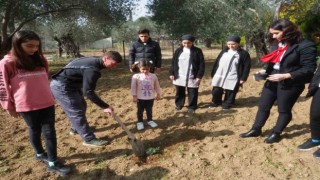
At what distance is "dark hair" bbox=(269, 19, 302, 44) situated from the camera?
3521 millimetres

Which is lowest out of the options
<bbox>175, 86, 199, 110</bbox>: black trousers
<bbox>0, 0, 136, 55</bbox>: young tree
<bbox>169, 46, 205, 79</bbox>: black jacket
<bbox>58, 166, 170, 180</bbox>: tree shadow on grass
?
<bbox>58, 166, 170, 180</bbox>: tree shadow on grass

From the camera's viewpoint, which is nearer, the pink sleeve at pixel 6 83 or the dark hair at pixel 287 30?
the pink sleeve at pixel 6 83

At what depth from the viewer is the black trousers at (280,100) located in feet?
Answer: 12.4

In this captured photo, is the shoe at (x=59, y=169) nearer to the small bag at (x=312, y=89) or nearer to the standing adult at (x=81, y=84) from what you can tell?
the standing adult at (x=81, y=84)

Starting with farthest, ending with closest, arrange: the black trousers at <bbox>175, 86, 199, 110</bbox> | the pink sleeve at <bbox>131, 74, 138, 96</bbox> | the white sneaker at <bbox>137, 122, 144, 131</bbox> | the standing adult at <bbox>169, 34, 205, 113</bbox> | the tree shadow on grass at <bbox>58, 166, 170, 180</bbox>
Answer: the black trousers at <bbox>175, 86, 199, 110</bbox> → the standing adult at <bbox>169, 34, 205, 113</bbox> → the white sneaker at <bbox>137, 122, 144, 131</bbox> → the pink sleeve at <bbox>131, 74, 138, 96</bbox> → the tree shadow on grass at <bbox>58, 166, 170, 180</bbox>

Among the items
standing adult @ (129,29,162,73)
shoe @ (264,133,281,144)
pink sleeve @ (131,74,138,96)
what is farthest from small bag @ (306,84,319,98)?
standing adult @ (129,29,162,73)

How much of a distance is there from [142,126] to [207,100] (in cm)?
244

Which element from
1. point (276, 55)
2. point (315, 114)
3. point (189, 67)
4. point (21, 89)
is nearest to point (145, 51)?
point (189, 67)

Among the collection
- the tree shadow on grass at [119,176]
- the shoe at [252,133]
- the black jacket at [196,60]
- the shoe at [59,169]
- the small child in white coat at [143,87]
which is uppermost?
the black jacket at [196,60]

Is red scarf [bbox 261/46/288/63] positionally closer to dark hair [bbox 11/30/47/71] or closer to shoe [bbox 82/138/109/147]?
shoe [bbox 82/138/109/147]

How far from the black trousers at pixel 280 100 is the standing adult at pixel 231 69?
1615mm

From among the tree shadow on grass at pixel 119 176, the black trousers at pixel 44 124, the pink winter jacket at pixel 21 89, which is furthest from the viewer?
the tree shadow on grass at pixel 119 176

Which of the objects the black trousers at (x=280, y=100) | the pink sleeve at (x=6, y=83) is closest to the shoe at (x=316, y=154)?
the black trousers at (x=280, y=100)

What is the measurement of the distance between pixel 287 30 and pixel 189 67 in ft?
7.80
